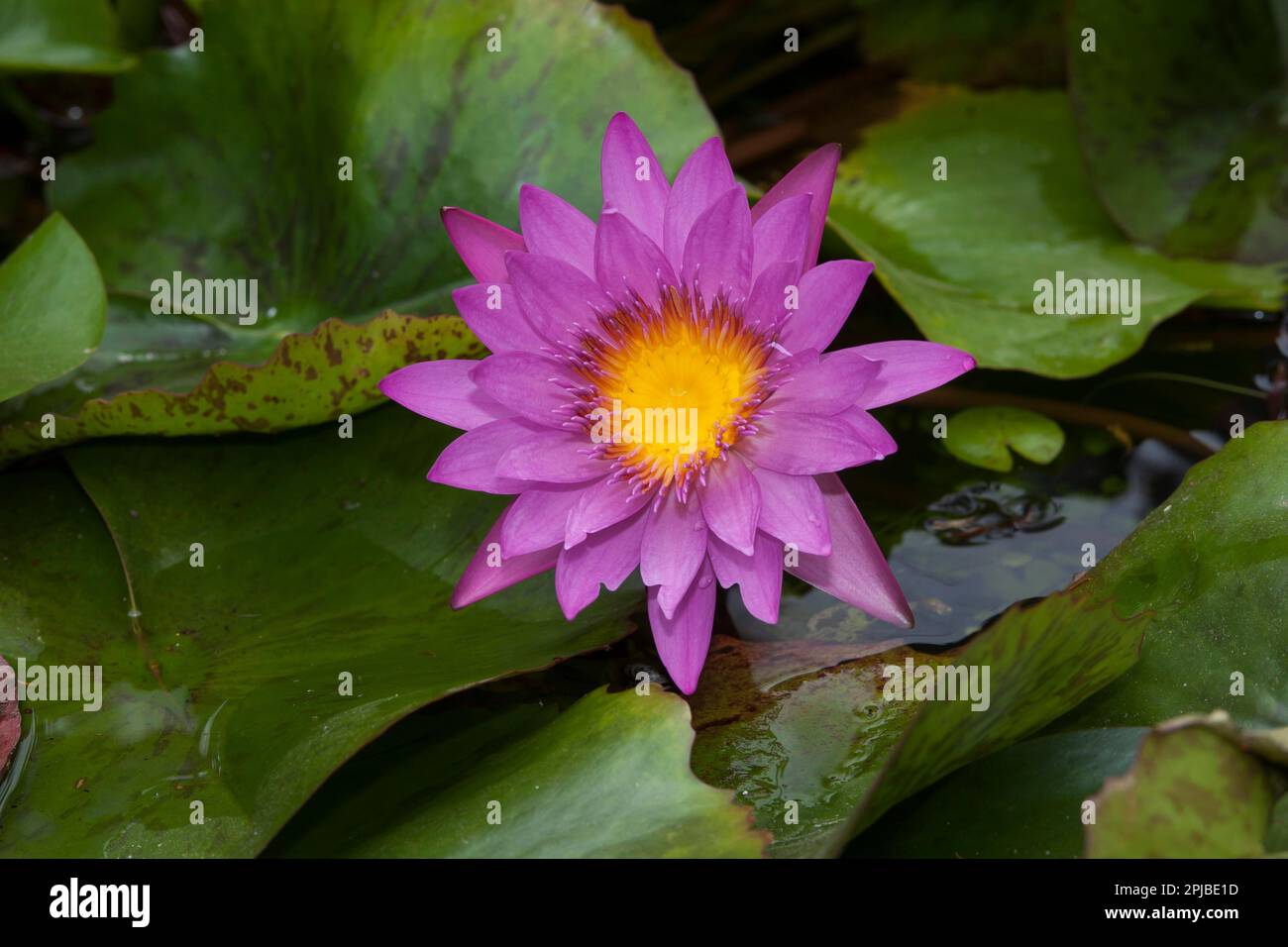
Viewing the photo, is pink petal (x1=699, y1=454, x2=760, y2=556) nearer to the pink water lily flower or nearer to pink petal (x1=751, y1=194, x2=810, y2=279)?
the pink water lily flower

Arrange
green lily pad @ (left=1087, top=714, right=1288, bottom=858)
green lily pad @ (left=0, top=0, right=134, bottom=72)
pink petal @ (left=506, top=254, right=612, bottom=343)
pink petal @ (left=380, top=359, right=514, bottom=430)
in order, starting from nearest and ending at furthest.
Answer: green lily pad @ (left=1087, top=714, right=1288, bottom=858) < pink petal @ (left=506, top=254, right=612, bottom=343) < pink petal @ (left=380, top=359, right=514, bottom=430) < green lily pad @ (left=0, top=0, right=134, bottom=72)

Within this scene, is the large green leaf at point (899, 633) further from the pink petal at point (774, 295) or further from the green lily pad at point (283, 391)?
the green lily pad at point (283, 391)

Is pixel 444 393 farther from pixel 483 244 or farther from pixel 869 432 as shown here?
pixel 869 432

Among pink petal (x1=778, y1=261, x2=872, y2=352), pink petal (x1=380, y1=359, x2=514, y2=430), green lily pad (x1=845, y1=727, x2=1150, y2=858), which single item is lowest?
green lily pad (x1=845, y1=727, x2=1150, y2=858)

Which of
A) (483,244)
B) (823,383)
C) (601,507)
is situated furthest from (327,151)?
(823,383)

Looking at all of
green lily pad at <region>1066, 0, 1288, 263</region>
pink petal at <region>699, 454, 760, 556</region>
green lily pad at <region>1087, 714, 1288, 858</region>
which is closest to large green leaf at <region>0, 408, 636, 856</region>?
pink petal at <region>699, 454, 760, 556</region>

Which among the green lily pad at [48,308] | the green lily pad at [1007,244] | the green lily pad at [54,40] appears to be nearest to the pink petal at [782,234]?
the green lily pad at [1007,244]

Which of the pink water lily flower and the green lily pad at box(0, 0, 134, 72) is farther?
the green lily pad at box(0, 0, 134, 72)

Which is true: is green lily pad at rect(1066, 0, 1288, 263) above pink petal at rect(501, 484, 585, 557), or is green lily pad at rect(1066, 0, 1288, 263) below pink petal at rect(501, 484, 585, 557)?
above
